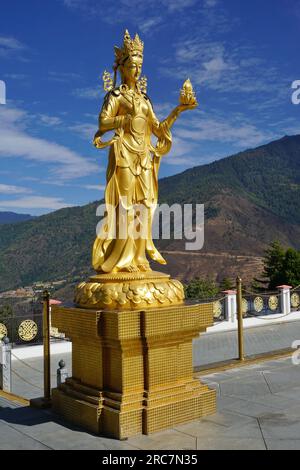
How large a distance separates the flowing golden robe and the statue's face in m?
0.13

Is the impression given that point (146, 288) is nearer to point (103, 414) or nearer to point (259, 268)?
point (103, 414)

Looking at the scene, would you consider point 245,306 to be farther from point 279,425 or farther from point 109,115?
point 109,115

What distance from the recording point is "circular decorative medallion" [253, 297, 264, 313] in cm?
1322

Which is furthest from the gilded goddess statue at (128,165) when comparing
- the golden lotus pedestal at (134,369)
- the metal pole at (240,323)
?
the metal pole at (240,323)

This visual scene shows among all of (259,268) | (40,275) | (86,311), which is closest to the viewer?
(86,311)

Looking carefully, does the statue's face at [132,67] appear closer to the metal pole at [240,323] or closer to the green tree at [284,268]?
the metal pole at [240,323]

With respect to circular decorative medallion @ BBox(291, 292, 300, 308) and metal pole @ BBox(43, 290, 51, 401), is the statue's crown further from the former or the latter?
circular decorative medallion @ BBox(291, 292, 300, 308)

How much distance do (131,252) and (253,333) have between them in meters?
7.48

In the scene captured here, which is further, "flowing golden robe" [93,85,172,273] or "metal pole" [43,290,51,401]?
"metal pole" [43,290,51,401]

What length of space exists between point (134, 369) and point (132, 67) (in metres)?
3.31

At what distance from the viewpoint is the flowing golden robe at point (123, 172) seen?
17.6 ft

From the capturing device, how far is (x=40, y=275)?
59594 millimetres

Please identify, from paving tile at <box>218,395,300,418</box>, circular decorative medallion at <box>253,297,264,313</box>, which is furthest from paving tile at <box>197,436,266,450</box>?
circular decorative medallion at <box>253,297,264,313</box>

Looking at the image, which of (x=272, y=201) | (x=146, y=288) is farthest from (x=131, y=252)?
(x=272, y=201)
